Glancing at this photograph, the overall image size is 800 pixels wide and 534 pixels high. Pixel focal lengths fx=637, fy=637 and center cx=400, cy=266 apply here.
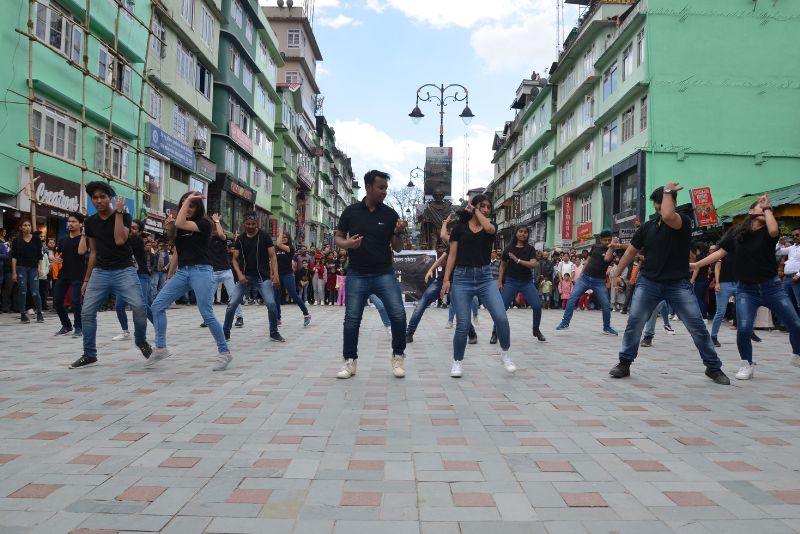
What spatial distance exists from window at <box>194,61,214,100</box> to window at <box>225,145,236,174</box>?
3009 millimetres

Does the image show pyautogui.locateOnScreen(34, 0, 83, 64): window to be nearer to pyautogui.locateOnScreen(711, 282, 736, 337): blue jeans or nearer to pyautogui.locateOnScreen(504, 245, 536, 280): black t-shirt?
pyautogui.locateOnScreen(504, 245, 536, 280): black t-shirt

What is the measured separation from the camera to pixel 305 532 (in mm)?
2494

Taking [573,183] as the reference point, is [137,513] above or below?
below

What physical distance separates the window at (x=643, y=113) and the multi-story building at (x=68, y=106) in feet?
62.8

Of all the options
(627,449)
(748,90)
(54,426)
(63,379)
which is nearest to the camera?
(627,449)

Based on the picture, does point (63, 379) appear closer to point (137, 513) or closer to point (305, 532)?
point (137, 513)

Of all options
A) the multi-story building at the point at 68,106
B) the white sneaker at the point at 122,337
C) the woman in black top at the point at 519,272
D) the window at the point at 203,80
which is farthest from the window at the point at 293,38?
the white sneaker at the point at 122,337

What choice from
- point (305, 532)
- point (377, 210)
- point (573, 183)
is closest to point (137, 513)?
point (305, 532)

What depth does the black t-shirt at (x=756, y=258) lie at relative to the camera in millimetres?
6324

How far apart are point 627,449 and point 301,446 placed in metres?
1.90

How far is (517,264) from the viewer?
981cm

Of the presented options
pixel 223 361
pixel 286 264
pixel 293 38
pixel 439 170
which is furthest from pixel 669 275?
pixel 293 38

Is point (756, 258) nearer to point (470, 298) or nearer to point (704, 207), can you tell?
point (470, 298)

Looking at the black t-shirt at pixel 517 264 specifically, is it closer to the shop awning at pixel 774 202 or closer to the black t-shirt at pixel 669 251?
the black t-shirt at pixel 669 251
